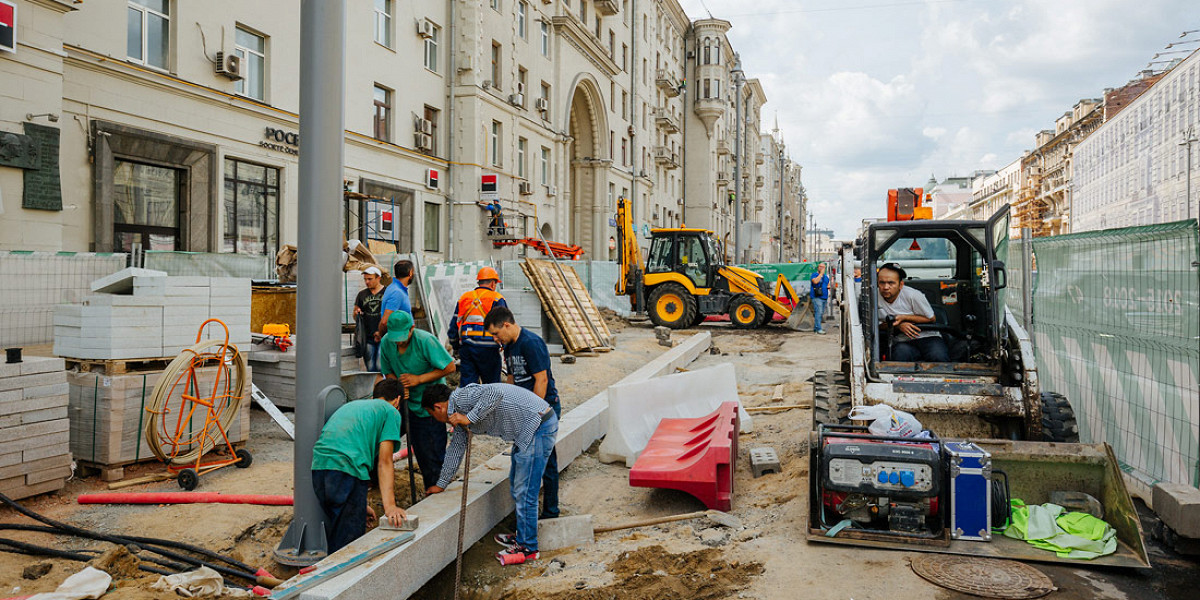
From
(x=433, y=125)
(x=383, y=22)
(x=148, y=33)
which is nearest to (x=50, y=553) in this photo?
(x=148, y=33)

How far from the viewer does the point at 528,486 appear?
212 inches

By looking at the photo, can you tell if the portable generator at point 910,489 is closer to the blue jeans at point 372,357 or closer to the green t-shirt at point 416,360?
the green t-shirt at point 416,360

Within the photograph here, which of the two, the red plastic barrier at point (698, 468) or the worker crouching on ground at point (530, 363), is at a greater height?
the worker crouching on ground at point (530, 363)

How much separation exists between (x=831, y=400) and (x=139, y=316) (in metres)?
6.27

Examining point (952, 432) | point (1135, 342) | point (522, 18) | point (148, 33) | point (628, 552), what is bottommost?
point (628, 552)

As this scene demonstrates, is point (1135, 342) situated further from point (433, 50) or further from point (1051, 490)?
point (433, 50)

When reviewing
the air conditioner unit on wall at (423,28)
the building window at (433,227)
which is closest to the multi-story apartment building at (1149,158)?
the building window at (433,227)

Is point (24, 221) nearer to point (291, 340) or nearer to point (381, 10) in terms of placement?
point (291, 340)

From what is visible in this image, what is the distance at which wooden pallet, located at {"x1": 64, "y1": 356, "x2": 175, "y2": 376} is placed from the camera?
6.35 meters

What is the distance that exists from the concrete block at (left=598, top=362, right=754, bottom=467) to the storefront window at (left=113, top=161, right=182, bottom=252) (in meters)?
11.1

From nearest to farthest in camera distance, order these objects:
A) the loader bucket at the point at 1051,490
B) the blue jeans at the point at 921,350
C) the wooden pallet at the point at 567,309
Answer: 1. the loader bucket at the point at 1051,490
2. the blue jeans at the point at 921,350
3. the wooden pallet at the point at 567,309

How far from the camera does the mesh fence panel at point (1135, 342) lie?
17.9ft

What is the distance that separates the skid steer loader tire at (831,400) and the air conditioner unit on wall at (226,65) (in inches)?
557

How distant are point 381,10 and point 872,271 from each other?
1877 centimetres
